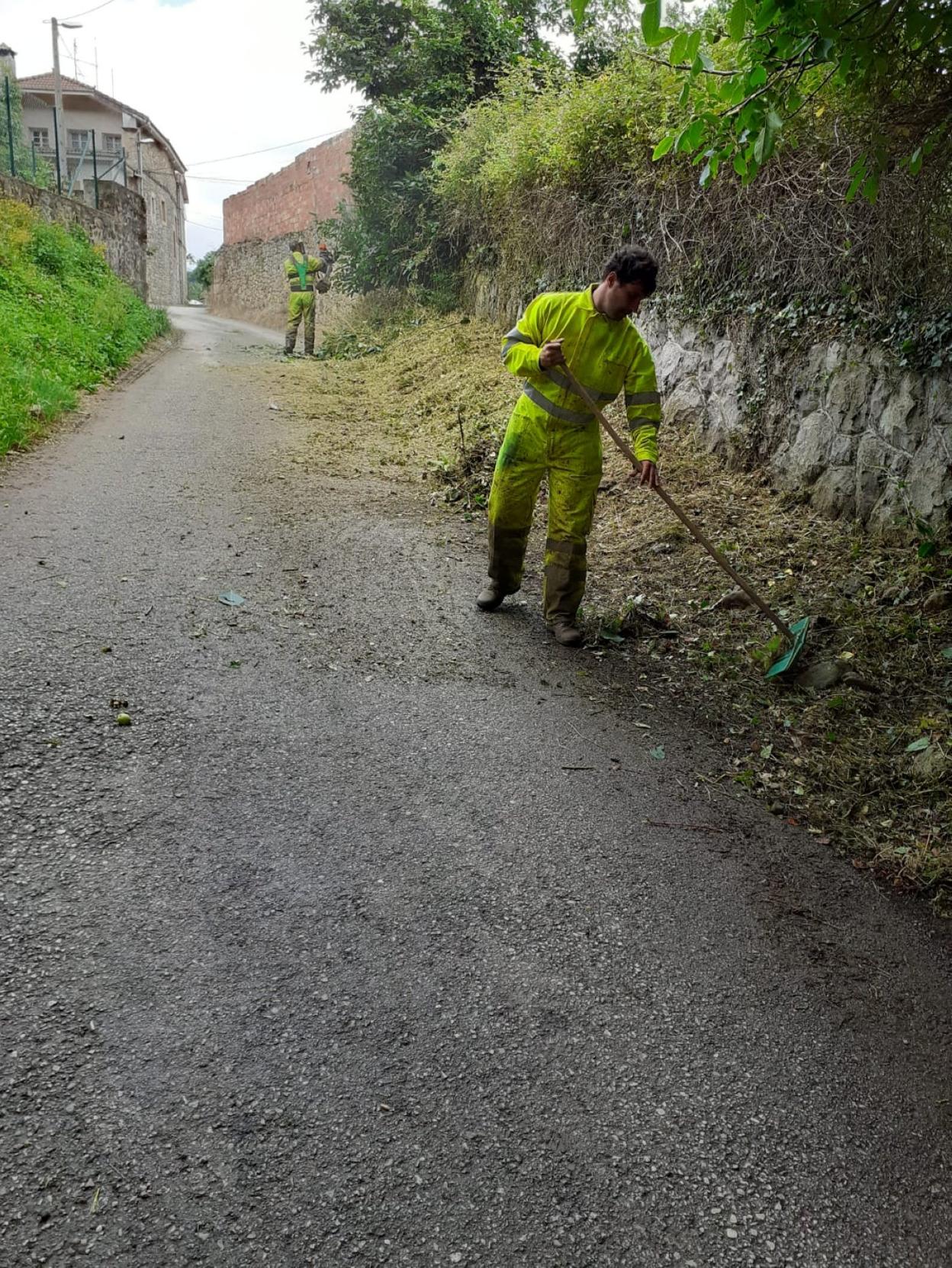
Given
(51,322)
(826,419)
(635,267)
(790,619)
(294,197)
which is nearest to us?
(635,267)

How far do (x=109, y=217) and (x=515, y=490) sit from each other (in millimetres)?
17708

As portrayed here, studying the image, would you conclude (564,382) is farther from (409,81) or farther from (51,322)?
(409,81)

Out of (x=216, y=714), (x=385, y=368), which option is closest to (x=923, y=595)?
(x=216, y=714)

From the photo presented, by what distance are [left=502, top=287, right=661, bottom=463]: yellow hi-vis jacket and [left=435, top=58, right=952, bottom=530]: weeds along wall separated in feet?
6.44

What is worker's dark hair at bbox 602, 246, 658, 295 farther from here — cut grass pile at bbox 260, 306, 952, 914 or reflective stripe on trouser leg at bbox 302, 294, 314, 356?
reflective stripe on trouser leg at bbox 302, 294, 314, 356

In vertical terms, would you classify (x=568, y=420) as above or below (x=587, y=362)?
below

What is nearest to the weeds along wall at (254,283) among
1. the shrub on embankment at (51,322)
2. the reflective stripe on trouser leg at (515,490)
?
the shrub on embankment at (51,322)

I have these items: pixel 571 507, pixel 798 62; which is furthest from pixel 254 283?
pixel 798 62

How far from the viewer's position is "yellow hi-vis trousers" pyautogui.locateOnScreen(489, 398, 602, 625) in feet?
15.4

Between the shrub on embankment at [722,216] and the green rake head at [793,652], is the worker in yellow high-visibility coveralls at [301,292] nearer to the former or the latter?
the shrub on embankment at [722,216]

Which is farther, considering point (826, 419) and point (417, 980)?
point (826, 419)

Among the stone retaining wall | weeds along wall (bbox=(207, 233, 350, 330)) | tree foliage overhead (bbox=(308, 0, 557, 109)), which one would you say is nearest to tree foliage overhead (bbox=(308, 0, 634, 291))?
tree foliage overhead (bbox=(308, 0, 557, 109))

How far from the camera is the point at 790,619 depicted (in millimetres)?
4938

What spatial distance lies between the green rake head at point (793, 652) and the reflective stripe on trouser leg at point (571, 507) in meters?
1.16
